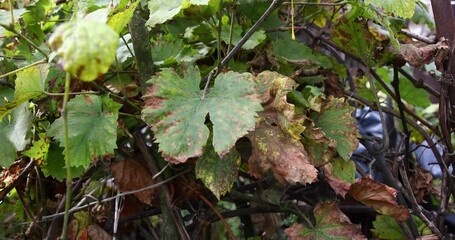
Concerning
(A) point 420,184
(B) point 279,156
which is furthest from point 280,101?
(A) point 420,184

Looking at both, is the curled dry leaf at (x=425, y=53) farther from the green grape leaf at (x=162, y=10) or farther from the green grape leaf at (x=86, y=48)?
the green grape leaf at (x=86, y=48)

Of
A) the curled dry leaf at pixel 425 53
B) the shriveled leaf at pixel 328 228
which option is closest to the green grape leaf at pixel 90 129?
the shriveled leaf at pixel 328 228

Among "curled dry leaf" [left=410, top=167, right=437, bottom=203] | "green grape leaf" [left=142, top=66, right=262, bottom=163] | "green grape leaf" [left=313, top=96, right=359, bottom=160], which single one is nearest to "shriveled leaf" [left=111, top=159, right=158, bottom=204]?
"green grape leaf" [left=142, top=66, right=262, bottom=163]

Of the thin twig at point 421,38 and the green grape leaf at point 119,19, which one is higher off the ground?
the green grape leaf at point 119,19

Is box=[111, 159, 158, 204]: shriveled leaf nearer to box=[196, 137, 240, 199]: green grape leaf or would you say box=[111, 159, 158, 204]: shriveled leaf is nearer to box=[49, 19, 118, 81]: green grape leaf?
box=[196, 137, 240, 199]: green grape leaf

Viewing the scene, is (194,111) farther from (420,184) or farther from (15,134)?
(420,184)

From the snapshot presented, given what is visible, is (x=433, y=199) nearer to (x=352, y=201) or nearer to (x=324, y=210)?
(x=352, y=201)

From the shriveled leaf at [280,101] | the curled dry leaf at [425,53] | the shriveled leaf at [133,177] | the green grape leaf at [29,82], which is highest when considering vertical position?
the green grape leaf at [29,82]

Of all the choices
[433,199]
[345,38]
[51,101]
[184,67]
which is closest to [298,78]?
[345,38]
